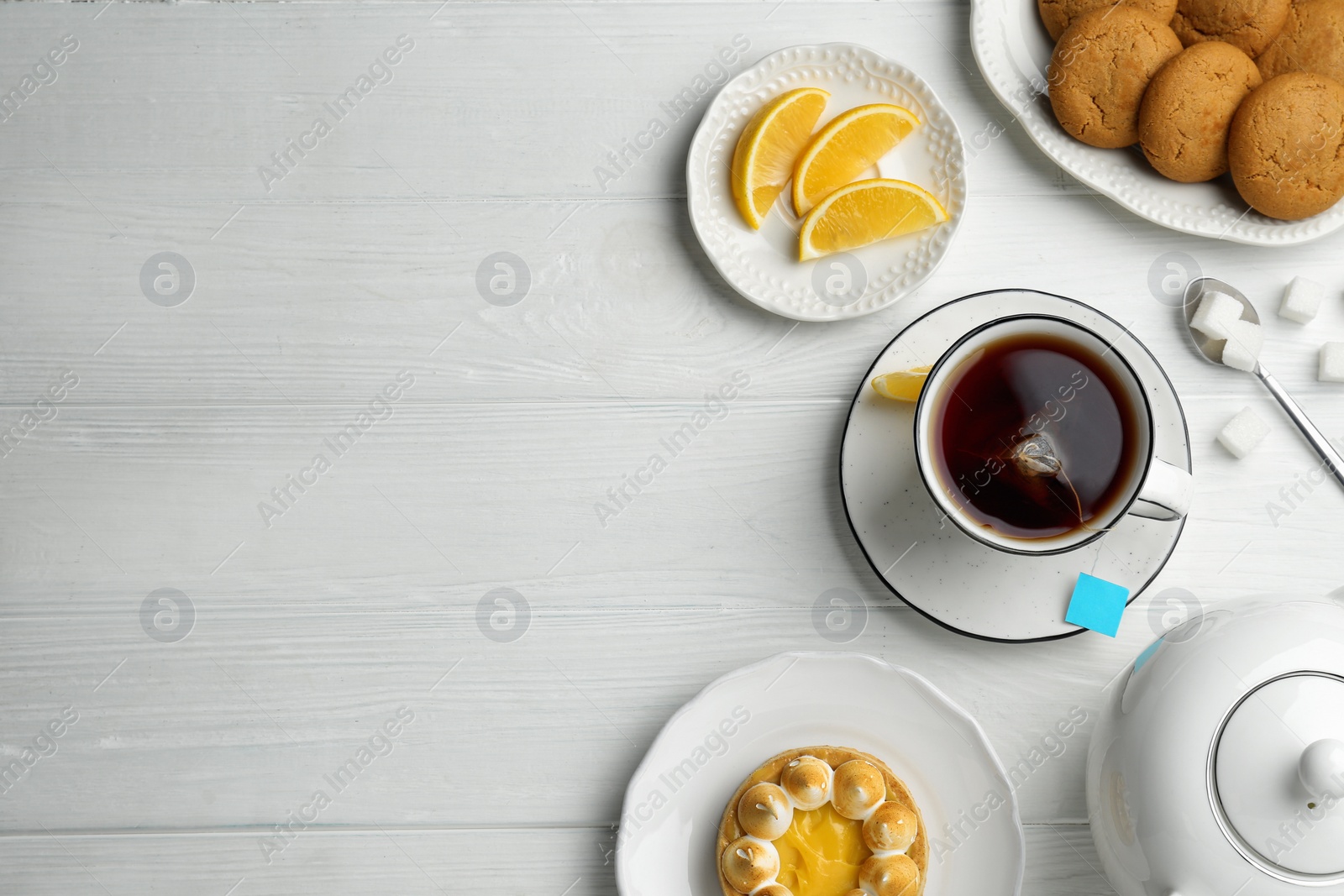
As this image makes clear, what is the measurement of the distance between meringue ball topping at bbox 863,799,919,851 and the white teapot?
0.18 m

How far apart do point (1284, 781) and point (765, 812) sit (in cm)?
42

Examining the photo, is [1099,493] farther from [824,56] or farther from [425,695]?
[425,695]

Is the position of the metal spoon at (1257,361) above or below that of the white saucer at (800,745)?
above

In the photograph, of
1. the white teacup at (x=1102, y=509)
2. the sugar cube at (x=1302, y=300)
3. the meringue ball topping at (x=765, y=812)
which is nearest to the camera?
the white teacup at (x=1102, y=509)

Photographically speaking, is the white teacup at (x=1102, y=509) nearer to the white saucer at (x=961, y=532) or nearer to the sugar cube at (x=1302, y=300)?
the white saucer at (x=961, y=532)

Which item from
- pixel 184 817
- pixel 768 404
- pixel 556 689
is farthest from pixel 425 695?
pixel 768 404

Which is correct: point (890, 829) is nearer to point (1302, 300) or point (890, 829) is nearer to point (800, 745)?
point (800, 745)

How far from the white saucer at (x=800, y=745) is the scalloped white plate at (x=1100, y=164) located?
54 cm

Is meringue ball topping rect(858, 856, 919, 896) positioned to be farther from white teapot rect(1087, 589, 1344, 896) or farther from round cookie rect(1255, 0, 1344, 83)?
round cookie rect(1255, 0, 1344, 83)

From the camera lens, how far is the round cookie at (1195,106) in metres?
0.91

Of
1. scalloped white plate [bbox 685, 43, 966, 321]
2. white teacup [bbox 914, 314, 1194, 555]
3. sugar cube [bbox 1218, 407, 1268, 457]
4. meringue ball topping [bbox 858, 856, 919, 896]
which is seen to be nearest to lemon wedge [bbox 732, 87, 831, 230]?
scalloped white plate [bbox 685, 43, 966, 321]

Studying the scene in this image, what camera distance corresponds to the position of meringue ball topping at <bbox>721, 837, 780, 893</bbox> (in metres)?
0.85

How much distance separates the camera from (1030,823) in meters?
0.94

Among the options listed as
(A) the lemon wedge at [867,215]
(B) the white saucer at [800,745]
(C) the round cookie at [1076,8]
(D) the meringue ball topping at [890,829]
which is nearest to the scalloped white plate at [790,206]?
(A) the lemon wedge at [867,215]
